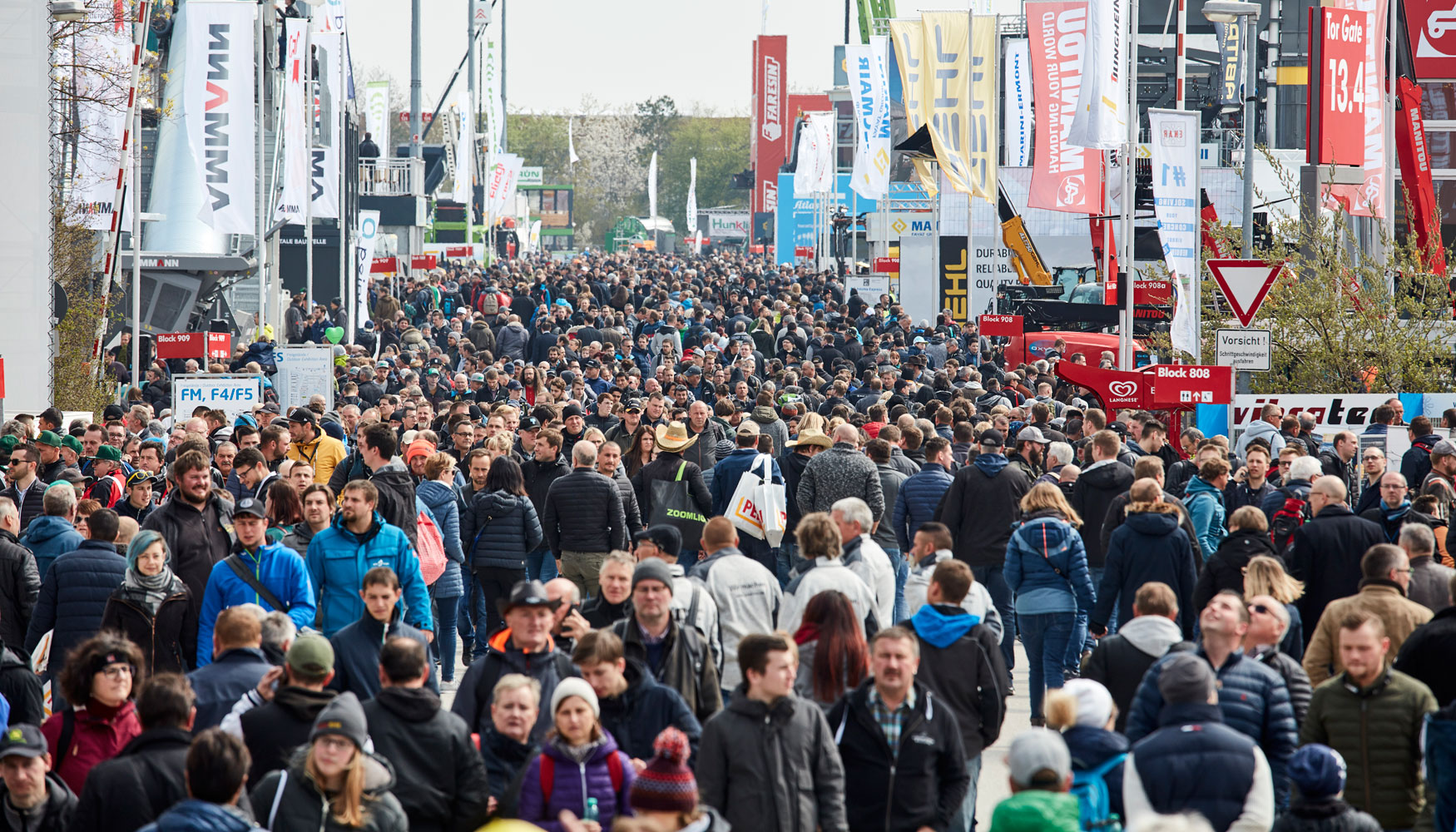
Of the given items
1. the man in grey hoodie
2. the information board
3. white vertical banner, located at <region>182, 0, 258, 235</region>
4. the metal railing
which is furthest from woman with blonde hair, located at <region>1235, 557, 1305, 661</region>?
the metal railing

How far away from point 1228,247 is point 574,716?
1778 cm

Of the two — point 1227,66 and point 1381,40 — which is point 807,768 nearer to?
point 1381,40

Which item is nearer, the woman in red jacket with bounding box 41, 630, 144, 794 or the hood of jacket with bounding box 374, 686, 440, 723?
the hood of jacket with bounding box 374, 686, 440, 723

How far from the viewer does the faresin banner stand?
22.2 m

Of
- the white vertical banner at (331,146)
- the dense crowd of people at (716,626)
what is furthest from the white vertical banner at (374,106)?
the dense crowd of people at (716,626)

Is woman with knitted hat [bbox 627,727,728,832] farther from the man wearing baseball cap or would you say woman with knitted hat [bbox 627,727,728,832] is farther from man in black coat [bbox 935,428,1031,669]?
man in black coat [bbox 935,428,1031,669]

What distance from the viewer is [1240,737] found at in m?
5.47

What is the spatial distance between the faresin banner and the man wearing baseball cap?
57.4ft

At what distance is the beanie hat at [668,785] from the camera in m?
4.84

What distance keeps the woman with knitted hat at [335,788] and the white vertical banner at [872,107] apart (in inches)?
1197

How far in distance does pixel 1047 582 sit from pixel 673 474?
10.9 feet

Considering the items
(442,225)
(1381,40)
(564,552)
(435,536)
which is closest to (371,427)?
(435,536)

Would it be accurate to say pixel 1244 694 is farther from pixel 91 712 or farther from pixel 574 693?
pixel 91 712

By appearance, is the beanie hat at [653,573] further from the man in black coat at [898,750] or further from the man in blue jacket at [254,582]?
the man in blue jacket at [254,582]
